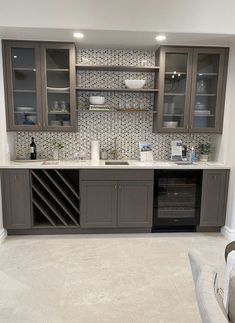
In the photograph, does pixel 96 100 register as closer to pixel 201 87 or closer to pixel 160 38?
pixel 160 38

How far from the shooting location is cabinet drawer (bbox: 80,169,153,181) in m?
3.12

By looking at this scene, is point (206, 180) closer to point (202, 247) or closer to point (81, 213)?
point (202, 247)

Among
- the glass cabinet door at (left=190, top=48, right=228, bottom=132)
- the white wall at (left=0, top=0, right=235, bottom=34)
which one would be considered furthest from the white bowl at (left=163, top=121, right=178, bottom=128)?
the white wall at (left=0, top=0, right=235, bottom=34)

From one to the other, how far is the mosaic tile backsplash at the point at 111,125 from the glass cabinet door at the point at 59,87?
26cm

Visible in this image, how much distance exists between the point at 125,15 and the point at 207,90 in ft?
4.76

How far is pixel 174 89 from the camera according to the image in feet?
10.9

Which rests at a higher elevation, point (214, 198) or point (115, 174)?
point (115, 174)

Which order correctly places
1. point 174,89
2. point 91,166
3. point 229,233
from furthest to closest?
1. point 174,89
2. point 229,233
3. point 91,166

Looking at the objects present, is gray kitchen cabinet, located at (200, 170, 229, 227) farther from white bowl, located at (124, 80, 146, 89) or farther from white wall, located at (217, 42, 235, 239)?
white bowl, located at (124, 80, 146, 89)

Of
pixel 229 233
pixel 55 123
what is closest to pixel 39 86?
pixel 55 123

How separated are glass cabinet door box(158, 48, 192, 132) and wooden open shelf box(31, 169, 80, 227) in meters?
1.49

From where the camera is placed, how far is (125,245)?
9.81 ft

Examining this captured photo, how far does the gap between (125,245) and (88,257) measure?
19.7 inches

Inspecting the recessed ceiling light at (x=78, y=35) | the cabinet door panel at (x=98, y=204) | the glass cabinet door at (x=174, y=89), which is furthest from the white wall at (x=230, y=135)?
the recessed ceiling light at (x=78, y=35)
